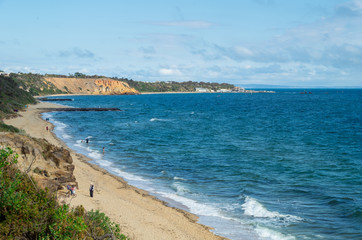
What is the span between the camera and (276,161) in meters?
36.7

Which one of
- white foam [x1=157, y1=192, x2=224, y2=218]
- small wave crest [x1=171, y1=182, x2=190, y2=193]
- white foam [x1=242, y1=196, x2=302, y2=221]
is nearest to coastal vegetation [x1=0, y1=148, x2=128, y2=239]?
white foam [x1=157, y1=192, x2=224, y2=218]

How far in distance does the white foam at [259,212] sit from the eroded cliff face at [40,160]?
1210 cm

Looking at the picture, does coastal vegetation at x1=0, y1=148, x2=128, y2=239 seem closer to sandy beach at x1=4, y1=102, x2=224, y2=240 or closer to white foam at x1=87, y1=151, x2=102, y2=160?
sandy beach at x1=4, y1=102, x2=224, y2=240

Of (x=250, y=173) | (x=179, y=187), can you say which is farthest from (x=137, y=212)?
(x=250, y=173)

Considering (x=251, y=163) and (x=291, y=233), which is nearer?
(x=291, y=233)

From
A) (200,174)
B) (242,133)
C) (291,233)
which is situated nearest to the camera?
(291,233)

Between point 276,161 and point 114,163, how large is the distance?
17217 mm

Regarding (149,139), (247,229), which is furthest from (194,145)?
(247,229)

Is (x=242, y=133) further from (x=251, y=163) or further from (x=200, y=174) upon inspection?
(x=200, y=174)

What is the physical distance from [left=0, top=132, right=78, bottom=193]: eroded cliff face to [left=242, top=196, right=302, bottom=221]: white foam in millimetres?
12097

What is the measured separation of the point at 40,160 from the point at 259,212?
15.0 meters

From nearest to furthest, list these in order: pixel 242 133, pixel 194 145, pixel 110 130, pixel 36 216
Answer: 1. pixel 36 216
2. pixel 194 145
3. pixel 242 133
4. pixel 110 130

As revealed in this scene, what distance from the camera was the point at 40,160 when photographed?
76.4ft

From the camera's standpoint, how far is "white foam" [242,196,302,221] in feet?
71.9
